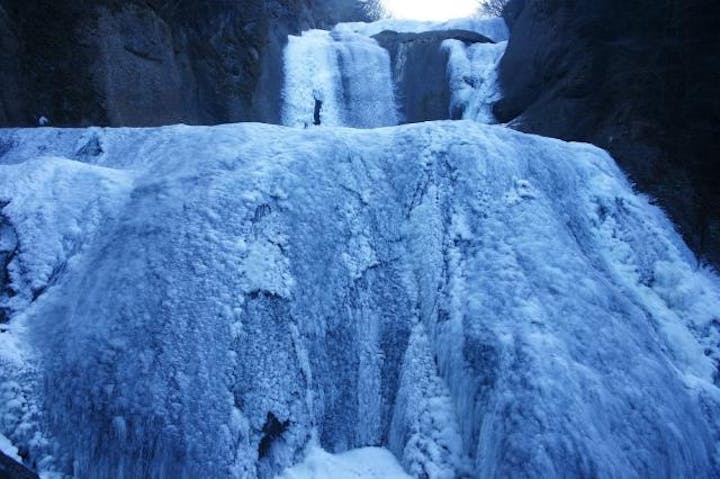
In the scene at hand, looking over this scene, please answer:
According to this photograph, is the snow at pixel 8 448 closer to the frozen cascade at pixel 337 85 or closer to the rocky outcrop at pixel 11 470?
the rocky outcrop at pixel 11 470

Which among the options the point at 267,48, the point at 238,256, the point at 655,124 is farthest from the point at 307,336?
the point at 267,48

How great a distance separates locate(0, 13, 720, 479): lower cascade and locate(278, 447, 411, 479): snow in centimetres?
2

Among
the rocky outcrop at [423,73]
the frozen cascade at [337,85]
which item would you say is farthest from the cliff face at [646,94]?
the frozen cascade at [337,85]

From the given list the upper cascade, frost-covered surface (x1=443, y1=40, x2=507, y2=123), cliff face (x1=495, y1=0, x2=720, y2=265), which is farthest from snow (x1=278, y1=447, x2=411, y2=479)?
the upper cascade

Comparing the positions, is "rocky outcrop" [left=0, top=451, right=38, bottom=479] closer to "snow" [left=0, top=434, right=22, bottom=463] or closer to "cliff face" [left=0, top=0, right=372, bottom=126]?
"snow" [left=0, top=434, right=22, bottom=463]

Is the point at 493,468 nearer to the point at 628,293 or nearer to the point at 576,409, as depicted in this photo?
the point at 576,409

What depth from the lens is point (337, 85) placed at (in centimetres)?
1421

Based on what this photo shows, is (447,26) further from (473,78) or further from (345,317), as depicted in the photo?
(345,317)

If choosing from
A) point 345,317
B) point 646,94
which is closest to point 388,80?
point 646,94

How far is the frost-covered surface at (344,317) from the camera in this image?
392 centimetres

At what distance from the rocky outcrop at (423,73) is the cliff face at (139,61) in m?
3.47

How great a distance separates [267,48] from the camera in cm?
1351

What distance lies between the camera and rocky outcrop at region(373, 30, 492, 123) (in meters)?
14.1

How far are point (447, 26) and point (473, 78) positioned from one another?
7029 millimetres
